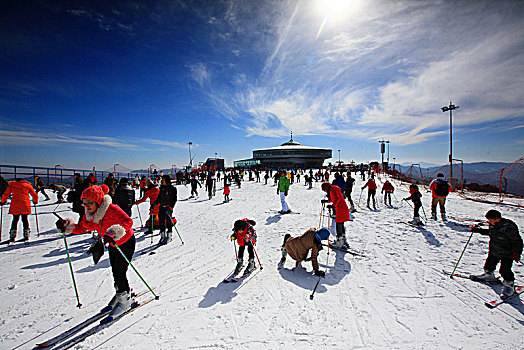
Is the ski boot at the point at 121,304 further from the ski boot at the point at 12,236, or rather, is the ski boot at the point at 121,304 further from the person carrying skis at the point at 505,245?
the person carrying skis at the point at 505,245

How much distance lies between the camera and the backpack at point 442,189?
784cm

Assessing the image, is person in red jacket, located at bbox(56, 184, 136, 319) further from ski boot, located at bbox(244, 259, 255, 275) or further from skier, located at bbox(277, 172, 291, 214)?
skier, located at bbox(277, 172, 291, 214)

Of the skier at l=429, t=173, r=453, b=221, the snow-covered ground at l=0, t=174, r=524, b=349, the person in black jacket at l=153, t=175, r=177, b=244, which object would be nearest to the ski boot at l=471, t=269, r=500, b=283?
the snow-covered ground at l=0, t=174, r=524, b=349

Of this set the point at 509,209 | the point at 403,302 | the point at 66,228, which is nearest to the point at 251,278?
the point at 403,302

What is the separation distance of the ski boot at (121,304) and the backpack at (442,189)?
32.5ft

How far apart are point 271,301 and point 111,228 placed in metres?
2.58

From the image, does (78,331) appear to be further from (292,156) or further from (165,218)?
(292,156)

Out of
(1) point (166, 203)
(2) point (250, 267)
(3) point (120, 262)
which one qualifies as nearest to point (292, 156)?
(1) point (166, 203)

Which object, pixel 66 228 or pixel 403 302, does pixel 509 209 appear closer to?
pixel 403 302

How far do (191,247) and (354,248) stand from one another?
14.3 ft

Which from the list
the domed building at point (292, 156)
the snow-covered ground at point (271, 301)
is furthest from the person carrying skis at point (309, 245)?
the domed building at point (292, 156)

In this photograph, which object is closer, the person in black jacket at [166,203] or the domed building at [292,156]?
the person in black jacket at [166,203]

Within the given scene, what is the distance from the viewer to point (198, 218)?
9.09 meters

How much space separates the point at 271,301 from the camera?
3.38 metres
